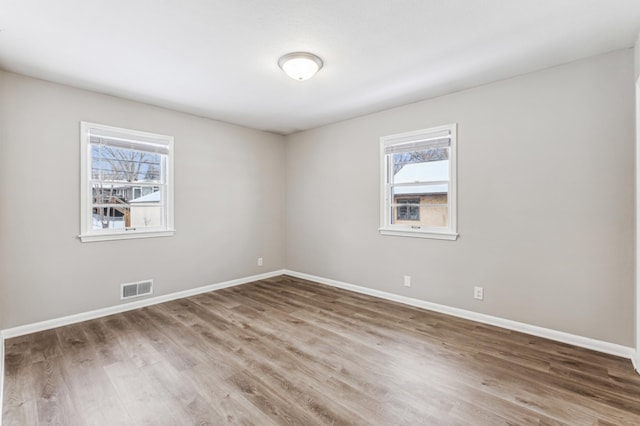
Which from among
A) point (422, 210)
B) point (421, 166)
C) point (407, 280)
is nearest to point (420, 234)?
point (422, 210)

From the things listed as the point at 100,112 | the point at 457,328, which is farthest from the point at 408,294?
the point at 100,112

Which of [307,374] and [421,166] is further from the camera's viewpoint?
[421,166]

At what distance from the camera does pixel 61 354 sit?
8.52 feet

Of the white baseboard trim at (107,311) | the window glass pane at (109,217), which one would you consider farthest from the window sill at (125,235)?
the white baseboard trim at (107,311)

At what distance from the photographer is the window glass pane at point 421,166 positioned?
3651 millimetres

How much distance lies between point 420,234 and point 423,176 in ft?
2.40

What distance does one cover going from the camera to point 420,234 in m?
3.78

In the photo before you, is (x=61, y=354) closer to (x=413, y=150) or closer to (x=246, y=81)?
(x=246, y=81)

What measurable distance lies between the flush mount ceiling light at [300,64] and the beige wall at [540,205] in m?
1.66

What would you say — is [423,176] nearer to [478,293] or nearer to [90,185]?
[478,293]

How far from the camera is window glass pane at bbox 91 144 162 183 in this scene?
11.5 ft

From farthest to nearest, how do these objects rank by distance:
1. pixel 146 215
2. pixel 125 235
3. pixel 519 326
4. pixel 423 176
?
pixel 146 215, pixel 423 176, pixel 125 235, pixel 519 326

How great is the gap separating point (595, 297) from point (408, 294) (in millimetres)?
1808

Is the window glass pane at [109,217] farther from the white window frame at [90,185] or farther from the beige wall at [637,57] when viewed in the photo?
the beige wall at [637,57]
